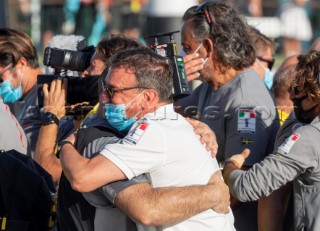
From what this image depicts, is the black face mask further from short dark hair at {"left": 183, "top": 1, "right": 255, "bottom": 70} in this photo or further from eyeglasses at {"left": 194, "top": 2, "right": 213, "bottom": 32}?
eyeglasses at {"left": 194, "top": 2, "right": 213, "bottom": 32}

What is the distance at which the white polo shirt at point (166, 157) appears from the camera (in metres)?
3.84

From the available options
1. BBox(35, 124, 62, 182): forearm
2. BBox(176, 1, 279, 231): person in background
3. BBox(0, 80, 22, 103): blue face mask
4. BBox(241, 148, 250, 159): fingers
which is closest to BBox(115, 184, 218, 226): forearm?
BBox(241, 148, 250, 159): fingers

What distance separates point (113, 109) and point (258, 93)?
4.79 ft

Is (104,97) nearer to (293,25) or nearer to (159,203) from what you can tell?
(159,203)

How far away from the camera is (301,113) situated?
184 inches

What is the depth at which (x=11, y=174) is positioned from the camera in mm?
4523

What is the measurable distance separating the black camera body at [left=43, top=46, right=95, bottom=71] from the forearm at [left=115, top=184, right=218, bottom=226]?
155 cm

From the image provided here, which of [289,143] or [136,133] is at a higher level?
[136,133]

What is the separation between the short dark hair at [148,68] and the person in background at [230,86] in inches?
43.6

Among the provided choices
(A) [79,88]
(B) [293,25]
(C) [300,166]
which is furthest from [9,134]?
(B) [293,25]

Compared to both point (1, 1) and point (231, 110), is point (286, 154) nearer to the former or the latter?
point (231, 110)

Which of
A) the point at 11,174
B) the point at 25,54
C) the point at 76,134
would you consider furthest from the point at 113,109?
the point at 25,54

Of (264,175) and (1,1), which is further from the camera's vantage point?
(1,1)

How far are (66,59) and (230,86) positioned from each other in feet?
3.48
